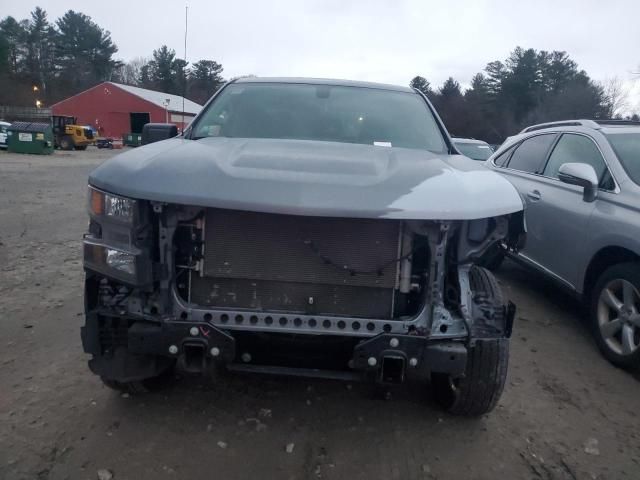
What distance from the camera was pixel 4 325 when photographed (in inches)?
168

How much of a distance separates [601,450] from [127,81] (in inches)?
3581

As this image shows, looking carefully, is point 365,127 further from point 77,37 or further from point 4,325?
point 77,37

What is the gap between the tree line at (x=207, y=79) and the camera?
2020 inches

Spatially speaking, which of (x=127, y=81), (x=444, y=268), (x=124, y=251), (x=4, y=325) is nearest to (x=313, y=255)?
(x=444, y=268)

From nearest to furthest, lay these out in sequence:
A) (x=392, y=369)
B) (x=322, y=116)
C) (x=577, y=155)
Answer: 1. (x=392, y=369)
2. (x=322, y=116)
3. (x=577, y=155)

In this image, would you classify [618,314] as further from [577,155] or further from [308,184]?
[308,184]

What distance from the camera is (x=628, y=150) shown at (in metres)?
4.39

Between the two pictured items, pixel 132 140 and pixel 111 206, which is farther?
pixel 132 140

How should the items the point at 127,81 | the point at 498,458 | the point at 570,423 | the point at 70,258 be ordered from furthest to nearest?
the point at 127,81 < the point at 70,258 < the point at 570,423 < the point at 498,458

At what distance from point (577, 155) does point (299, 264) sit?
3366mm

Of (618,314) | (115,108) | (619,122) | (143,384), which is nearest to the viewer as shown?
(143,384)

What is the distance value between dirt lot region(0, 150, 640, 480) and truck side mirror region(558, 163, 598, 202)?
122 centimetres

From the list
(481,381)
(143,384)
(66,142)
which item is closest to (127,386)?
(143,384)

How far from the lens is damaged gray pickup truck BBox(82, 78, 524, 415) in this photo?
2447 mm
